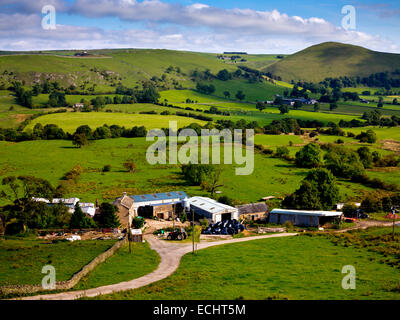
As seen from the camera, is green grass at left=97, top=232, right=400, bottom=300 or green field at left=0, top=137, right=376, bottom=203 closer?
green grass at left=97, top=232, right=400, bottom=300

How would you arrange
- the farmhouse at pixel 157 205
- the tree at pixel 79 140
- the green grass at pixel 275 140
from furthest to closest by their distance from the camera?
the green grass at pixel 275 140 < the tree at pixel 79 140 < the farmhouse at pixel 157 205

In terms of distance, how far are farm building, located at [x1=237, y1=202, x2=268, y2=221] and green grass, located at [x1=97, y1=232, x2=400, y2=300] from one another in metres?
13.7

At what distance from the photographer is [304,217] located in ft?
187

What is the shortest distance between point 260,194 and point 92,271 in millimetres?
40873

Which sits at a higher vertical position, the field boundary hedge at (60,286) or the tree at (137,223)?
the field boundary hedge at (60,286)

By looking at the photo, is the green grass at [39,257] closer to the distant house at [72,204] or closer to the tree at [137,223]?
the tree at [137,223]

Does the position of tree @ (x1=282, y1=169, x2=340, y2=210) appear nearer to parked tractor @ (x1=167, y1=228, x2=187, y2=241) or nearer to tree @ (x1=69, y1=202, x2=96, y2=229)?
parked tractor @ (x1=167, y1=228, x2=187, y2=241)

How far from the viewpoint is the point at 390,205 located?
207 ft

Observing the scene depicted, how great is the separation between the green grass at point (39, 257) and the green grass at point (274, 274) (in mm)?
8534

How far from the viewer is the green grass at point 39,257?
33312 millimetres

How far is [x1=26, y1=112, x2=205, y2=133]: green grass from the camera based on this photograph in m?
136

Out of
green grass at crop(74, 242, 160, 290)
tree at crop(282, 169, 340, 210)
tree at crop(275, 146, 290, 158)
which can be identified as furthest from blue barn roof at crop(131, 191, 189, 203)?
tree at crop(275, 146, 290, 158)

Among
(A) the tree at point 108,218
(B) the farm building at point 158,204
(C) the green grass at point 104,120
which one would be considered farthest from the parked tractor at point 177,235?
(C) the green grass at point 104,120

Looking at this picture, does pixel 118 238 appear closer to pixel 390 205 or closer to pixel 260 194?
pixel 260 194
